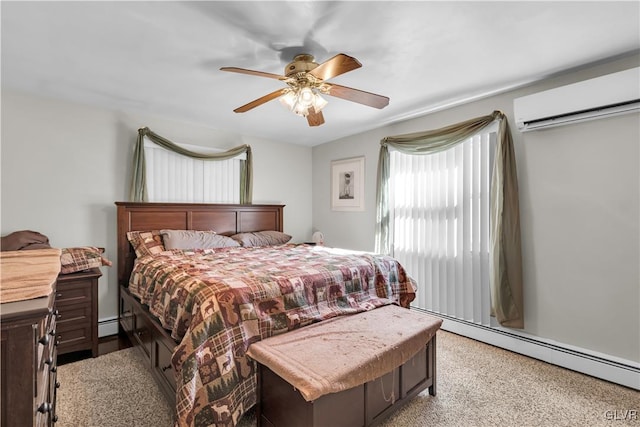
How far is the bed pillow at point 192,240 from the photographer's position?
10.8 ft

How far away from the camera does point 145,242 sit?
128 inches

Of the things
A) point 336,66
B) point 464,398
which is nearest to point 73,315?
point 336,66

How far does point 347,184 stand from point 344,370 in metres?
3.41

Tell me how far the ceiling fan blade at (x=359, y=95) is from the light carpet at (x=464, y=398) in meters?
2.25

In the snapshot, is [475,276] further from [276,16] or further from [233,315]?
[276,16]

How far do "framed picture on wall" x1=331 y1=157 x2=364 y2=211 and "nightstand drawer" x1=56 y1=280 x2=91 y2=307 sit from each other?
129 inches

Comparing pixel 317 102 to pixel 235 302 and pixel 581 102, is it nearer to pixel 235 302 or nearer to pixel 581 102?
pixel 235 302

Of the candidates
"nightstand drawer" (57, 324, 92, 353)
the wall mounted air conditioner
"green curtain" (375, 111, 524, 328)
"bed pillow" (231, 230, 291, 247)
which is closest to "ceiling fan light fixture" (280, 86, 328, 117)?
"green curtain" (375, 111, 524, 328)

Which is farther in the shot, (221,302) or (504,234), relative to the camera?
(504,234)

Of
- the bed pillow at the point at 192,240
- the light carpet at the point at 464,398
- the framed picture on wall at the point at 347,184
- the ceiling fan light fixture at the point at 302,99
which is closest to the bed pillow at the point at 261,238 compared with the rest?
the bed pillow at the point at 192,240

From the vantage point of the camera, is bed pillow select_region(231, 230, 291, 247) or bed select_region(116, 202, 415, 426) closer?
bed select_region(116, 202, 415, 426)

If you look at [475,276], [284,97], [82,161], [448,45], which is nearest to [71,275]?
[82,161]

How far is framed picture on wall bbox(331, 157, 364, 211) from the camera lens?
4.50 metres

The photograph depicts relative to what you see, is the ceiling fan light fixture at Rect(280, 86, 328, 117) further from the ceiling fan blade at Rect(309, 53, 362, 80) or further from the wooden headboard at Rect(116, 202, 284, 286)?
the wooden headboard at Rect(116, 202, 284, 286)
